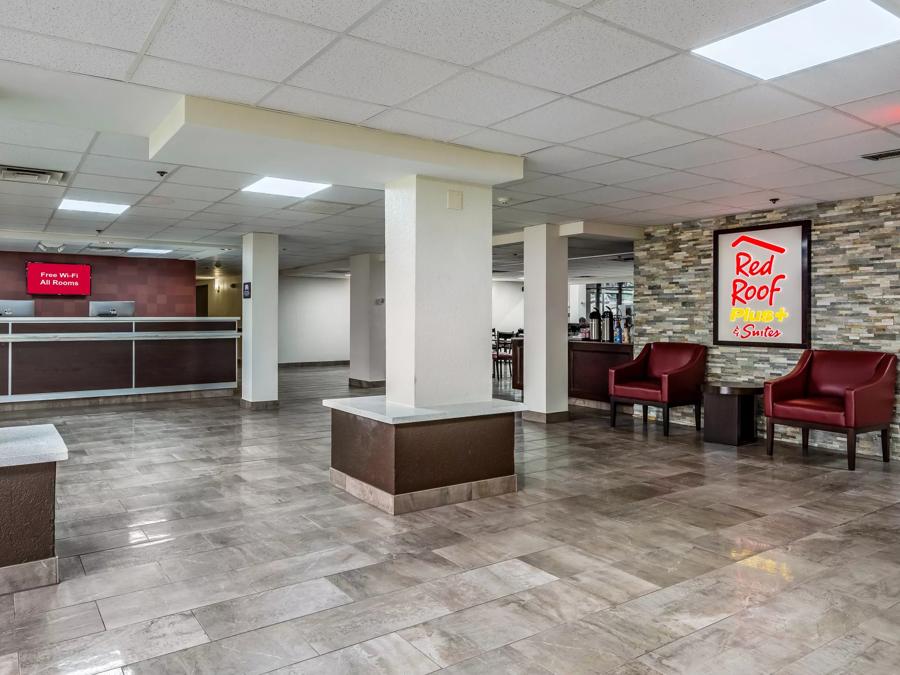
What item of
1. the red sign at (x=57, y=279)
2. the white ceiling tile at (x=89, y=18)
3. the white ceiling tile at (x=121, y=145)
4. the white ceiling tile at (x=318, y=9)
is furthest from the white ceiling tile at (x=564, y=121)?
the red sign at (x=57, y=279)

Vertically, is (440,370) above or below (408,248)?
below

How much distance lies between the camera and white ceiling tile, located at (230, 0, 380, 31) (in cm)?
258

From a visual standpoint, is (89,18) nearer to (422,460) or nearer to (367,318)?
(422,460)

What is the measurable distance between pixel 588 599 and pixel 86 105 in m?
3.90

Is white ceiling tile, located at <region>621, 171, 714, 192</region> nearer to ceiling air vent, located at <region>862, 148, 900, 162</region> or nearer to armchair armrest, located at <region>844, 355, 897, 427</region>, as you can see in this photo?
ceiling air vent, located at <region>862, 148, 900, 162</region>

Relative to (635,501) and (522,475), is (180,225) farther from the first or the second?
(635,501)

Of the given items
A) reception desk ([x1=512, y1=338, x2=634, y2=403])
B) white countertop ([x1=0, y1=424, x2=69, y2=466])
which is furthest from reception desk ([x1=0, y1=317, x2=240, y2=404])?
white countertop ([x1=0, y1=424, x2=69, y2=466])

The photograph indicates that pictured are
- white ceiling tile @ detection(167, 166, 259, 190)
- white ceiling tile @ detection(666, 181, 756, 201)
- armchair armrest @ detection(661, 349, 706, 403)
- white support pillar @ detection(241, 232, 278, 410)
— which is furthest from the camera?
white support pillar @ detection(241, 232, 278, 410)

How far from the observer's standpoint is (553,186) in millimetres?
6051

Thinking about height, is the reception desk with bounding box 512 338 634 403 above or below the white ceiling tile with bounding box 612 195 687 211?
below

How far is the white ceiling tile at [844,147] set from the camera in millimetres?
4410

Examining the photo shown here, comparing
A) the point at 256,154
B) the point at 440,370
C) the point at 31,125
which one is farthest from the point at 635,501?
the point at 31,125

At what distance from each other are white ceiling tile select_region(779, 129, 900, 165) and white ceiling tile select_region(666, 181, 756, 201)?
950 mm

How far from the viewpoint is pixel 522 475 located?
5512 mm
